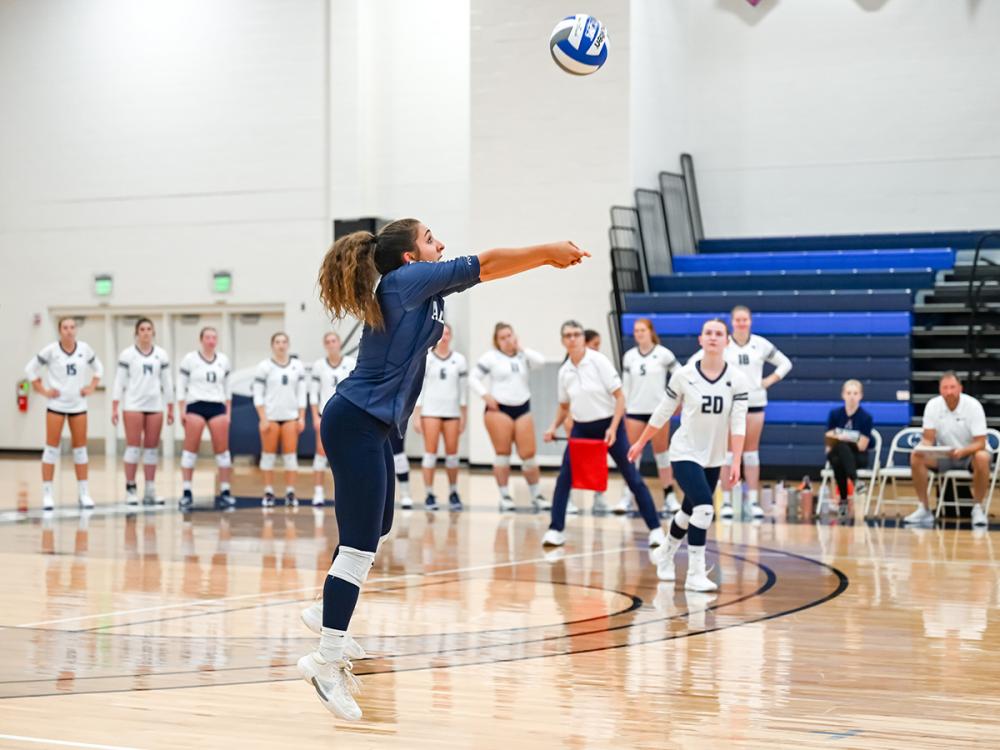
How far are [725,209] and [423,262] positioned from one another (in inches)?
629

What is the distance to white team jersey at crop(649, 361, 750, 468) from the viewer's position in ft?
27.8

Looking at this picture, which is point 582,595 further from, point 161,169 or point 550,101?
point 161,169

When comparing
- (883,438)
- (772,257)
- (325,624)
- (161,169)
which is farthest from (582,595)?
(161,169)

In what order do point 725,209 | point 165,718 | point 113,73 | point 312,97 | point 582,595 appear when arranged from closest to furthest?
point 165,718
point 582,595
point 725,209
point 312,97
point 113,73

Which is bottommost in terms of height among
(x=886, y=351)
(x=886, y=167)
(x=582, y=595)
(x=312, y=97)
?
(x=582, y=595)

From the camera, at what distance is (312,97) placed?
22281 mm

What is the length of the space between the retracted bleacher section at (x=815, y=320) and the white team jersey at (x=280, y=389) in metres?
5.39

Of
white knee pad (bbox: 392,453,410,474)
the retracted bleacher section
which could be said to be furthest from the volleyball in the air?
the retracted bleacher section

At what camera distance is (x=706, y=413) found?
27.9 ft

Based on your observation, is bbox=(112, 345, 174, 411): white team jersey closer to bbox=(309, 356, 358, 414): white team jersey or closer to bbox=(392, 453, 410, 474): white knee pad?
bbox=(309, 356, 358, 414): white team jersey

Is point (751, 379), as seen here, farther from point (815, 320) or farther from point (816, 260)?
point (816, 260)

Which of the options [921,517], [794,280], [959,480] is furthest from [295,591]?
[794,280]

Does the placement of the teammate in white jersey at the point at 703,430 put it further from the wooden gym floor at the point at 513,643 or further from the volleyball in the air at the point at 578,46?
the volleyball in the air at the point at 578,46

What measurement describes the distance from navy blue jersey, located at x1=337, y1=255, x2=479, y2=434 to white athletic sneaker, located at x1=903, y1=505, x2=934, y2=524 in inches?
340
